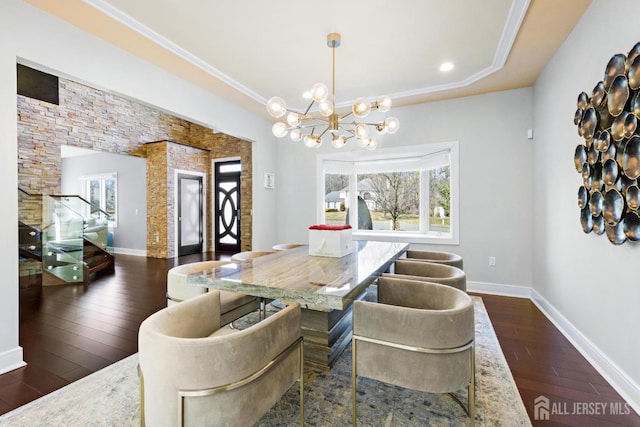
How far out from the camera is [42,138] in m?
5.51

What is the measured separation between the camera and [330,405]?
66.9 inches

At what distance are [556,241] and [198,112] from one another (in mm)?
4328

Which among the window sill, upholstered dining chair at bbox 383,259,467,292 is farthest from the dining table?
the window sill

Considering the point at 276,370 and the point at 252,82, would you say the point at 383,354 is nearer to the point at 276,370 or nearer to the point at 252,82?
the point at 276,370

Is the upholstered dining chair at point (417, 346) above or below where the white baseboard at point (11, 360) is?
above

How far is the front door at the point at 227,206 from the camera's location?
748 centimetres

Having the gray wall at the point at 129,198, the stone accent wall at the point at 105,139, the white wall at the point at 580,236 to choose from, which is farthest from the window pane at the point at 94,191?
the white wall at the point at 580,236

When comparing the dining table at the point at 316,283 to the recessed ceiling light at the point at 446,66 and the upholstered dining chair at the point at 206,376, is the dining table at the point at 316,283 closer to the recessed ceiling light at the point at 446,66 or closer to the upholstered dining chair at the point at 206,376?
the upholstered dining chair at the point at 206,376

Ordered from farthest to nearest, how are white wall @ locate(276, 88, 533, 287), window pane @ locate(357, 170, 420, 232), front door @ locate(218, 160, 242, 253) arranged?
front door @ locate(218, 160, 242, 253), window pane @ locate(357, 170, 420, 232), white wall @ locate(276, 88, 533, 287)

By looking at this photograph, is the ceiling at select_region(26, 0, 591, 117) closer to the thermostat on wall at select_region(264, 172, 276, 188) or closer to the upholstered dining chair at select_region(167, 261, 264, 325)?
the thermostat on wall at select_region(264, 172, 276, 188)

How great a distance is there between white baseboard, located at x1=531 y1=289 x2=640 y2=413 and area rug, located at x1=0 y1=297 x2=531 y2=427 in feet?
2.05

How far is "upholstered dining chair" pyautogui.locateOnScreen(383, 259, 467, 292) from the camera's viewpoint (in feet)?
6.56

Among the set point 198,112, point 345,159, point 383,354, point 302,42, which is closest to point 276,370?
point 383,354

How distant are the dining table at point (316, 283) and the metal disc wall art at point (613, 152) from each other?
1440 mm
